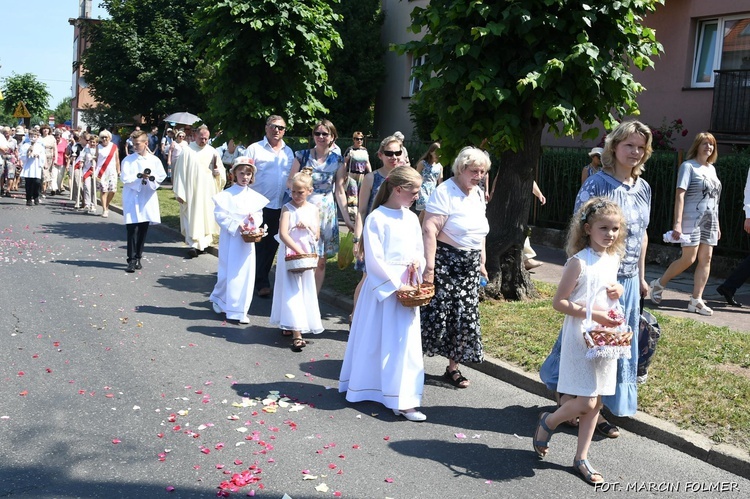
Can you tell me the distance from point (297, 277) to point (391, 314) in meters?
2.03

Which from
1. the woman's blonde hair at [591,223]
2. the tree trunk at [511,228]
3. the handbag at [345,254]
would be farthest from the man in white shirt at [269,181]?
the woman's blonde hair at [591,223]

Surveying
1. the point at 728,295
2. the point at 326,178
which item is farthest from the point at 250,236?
the point at 728,295

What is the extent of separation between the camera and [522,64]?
9086 millimetres

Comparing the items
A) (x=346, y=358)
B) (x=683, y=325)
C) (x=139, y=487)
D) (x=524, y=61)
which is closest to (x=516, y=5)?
(x=524, y=61)

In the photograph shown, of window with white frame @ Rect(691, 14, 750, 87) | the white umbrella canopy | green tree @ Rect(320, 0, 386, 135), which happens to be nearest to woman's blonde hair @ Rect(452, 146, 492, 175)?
window with white frame @ Rect(691, 14, 750, 87)

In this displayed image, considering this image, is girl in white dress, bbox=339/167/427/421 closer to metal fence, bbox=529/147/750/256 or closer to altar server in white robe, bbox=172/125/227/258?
metal fence, bbox=529/147/750/256

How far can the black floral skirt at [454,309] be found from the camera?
22.6 ft

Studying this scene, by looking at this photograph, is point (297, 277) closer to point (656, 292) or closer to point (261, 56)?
point (656, 292)

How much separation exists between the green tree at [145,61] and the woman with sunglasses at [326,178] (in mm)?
27763

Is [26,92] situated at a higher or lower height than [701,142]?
higher

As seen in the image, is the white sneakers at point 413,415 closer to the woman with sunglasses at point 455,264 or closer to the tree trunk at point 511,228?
the woman with sunglasses at point 455,264

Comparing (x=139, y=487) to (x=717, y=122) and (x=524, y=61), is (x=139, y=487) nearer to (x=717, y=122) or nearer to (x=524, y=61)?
(x=524, y=61)

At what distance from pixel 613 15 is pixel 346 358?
15.9 feet

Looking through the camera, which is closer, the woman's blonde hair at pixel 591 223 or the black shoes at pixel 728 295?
the woman's blonde hair at pixel 591 223
